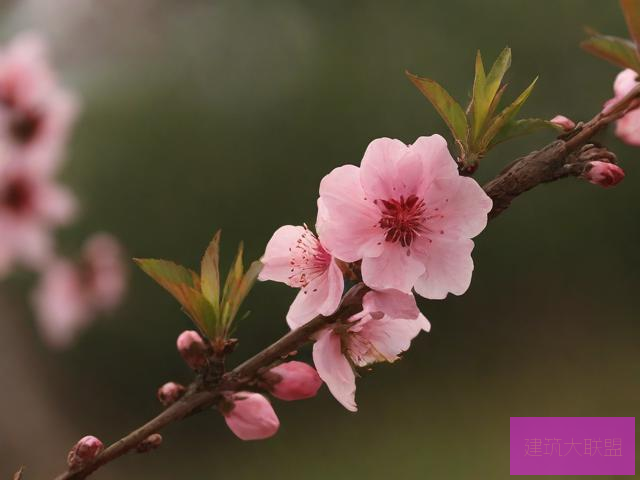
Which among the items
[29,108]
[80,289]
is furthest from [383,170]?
[80,289]

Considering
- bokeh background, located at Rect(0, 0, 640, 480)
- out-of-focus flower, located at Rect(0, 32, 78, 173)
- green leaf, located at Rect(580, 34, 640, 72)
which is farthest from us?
bokeh background, located at Rect(0, 0, 640, 480)

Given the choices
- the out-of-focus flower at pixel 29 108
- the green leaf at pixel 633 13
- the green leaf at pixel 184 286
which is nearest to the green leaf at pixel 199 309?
the green leaf at pixel 184 286

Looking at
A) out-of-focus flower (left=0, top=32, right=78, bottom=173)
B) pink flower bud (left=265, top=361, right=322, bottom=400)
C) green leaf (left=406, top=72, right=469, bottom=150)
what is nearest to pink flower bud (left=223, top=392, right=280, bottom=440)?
pink flower bud (left=265, top=361, right=322, bottom=400)

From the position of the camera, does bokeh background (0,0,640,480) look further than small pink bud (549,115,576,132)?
Yes

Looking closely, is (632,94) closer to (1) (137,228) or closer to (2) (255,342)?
(2) (255,342)

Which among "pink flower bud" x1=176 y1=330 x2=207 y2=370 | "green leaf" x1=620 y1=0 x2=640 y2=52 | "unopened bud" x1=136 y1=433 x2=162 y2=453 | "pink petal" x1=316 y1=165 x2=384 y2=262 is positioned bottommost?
"unopened bud" x1=136 y1=433 x2=162 y2=453

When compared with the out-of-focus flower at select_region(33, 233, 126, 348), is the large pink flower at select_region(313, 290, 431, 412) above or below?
below

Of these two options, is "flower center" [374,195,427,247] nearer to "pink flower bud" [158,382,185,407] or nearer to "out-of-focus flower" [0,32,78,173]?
"pink flower bud" [158,382,185,407]
